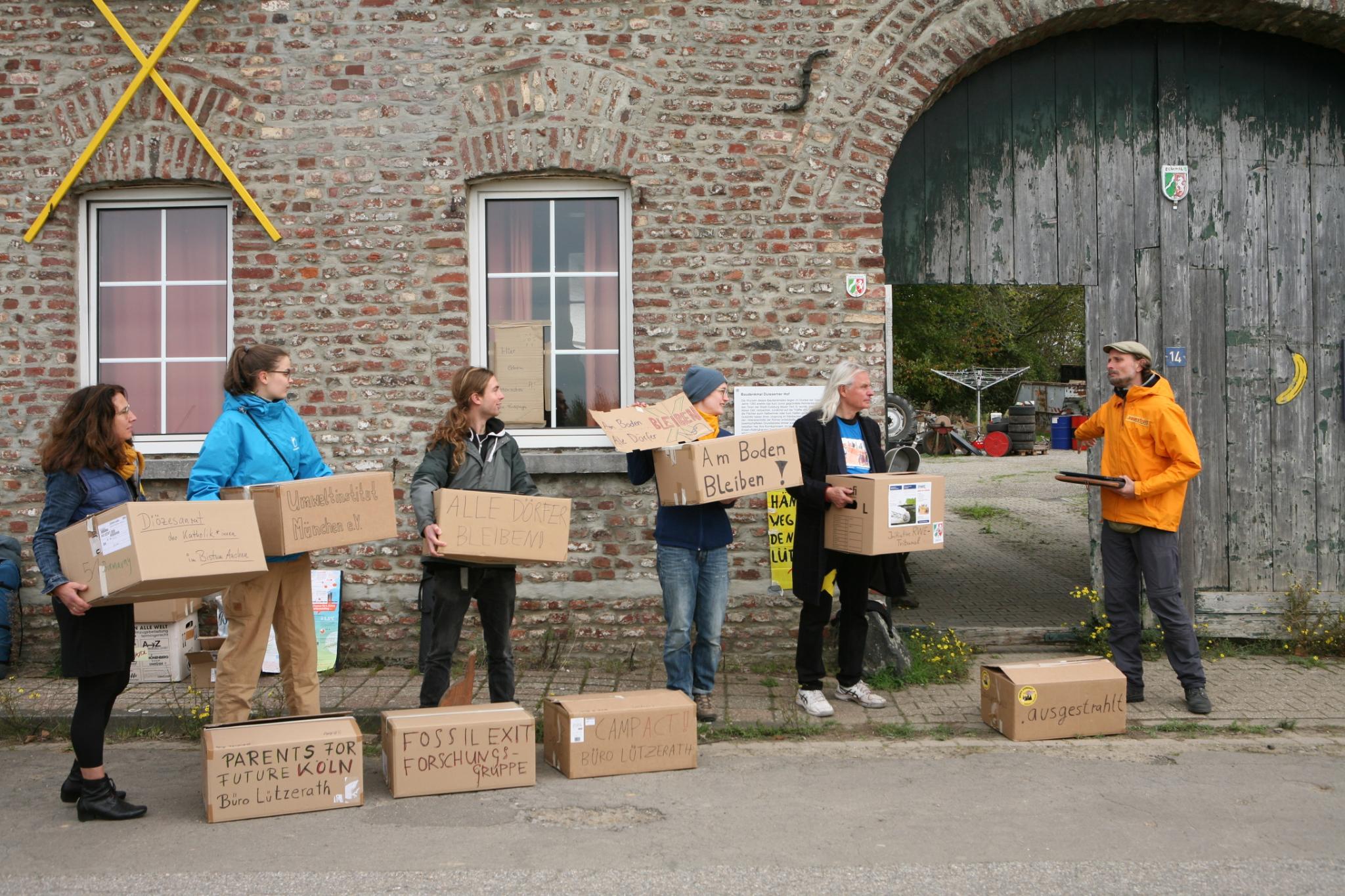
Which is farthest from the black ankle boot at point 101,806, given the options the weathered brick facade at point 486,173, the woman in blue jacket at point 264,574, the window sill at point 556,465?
the window sill at point 556,465

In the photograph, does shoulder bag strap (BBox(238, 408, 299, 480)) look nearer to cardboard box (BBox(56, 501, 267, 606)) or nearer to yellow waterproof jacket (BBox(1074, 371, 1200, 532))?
cardboard box (BBox(56, 501, 267, 606))

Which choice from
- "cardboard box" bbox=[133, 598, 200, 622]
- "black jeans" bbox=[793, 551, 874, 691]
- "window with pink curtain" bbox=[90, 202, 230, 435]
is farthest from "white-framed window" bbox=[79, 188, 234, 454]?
"black jeans" bbox=[793, 551, 874, 691]

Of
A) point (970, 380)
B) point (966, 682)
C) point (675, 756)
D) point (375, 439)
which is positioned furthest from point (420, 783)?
point (970, 380)

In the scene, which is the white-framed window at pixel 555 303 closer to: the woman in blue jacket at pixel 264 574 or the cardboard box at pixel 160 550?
the woman in blue jacket at pixel 264 574

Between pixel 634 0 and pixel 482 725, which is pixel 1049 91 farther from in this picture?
pixel 482 725

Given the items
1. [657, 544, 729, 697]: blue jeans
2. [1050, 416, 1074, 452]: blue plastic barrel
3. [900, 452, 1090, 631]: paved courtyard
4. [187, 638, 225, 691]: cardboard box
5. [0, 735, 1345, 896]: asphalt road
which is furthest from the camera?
[1050, 416, 1074, 452]: blue plastic barrel

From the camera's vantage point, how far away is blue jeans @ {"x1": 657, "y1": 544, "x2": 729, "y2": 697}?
5703mm

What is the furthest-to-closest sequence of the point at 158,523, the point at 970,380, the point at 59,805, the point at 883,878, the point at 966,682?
the point at 970,380
the point at 966,682
the point at 59,805
the point at 158,523
the point at 883,878

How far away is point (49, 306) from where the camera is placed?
721cm

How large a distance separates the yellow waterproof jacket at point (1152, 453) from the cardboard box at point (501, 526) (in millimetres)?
3158

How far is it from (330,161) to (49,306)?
2.08m

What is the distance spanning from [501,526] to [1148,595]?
363cm

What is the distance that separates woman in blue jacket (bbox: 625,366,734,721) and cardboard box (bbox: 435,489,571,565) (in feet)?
1.95

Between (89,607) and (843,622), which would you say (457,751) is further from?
(843,622)
